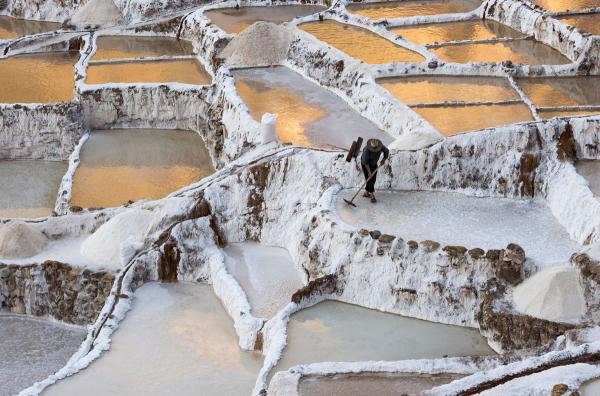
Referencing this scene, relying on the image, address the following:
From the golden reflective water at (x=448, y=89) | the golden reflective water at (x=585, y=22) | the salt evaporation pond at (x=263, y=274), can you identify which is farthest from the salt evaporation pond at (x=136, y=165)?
the golden reflective water at (x=585, y=22)

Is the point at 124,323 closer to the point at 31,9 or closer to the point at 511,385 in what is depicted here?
the point at 511,385

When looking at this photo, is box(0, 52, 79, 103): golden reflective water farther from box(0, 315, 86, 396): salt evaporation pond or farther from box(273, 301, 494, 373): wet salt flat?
box(273, 301, 494, 373): wet salt flat

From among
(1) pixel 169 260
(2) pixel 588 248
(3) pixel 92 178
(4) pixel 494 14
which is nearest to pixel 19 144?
(3) pixel 92 178

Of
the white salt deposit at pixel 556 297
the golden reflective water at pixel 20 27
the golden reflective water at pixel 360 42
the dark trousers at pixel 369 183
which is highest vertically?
the golden reflective water at pixel 360 42

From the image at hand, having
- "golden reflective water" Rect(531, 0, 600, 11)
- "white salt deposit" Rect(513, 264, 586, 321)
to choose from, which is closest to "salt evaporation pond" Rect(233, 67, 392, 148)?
"white salt deposit" Rect(513, 264, 586, 321)

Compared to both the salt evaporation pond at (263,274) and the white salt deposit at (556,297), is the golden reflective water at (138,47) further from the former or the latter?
the white salt deposit at (556,297)

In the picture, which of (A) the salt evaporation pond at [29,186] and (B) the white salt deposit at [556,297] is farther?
(A) the salt evaporation pond at [29,186]

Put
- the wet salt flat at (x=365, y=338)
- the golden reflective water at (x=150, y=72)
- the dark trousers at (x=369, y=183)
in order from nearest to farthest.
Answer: the wet salt flat at (x=365, y=338)
the dark trousers at (x=369, y=183)
the golden reflective water at (x=150, y=72)
